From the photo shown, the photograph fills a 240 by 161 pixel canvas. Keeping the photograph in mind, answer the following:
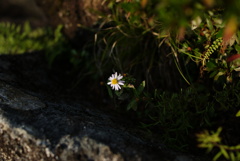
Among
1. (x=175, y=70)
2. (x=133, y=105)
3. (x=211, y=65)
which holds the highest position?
(x=175, y=70)

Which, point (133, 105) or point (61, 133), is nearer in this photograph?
point (61, 133)

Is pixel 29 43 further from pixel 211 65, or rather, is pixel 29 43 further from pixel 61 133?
pixel 211 65

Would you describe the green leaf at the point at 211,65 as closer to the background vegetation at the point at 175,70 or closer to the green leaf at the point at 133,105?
the background vegetation at the point at 175,70

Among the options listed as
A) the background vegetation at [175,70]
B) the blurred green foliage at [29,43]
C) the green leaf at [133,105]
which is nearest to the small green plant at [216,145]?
the background vegetation at [175,70]

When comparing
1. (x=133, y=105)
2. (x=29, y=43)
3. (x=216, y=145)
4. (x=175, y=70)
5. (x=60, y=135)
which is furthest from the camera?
(x=29, y=43)

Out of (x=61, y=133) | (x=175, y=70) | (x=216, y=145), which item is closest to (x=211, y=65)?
(x=175, y=70)
